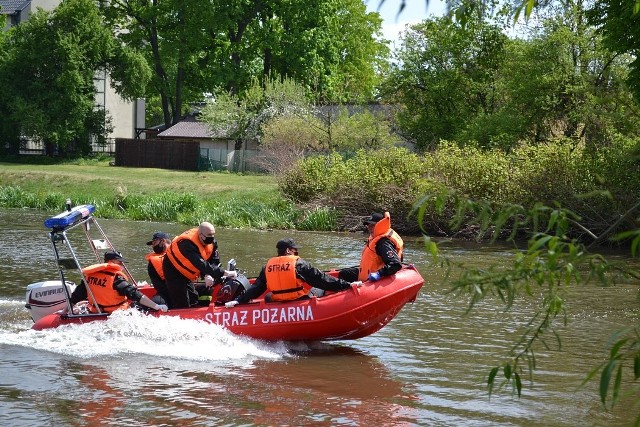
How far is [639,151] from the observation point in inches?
152

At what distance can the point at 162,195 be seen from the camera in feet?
109

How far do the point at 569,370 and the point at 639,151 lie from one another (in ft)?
24.8

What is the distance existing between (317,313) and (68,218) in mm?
3388

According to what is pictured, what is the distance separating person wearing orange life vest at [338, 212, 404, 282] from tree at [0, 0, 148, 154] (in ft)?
130

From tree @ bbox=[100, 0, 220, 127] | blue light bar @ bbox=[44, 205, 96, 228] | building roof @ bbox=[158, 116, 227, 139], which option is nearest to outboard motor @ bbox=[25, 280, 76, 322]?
blue light bar @ bbox=[44, 205, 96, 228]

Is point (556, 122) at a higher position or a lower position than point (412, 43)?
lower

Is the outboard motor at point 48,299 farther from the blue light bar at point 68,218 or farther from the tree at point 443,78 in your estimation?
the tree at point 443,78

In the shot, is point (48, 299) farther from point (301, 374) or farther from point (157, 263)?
point (301, 374)

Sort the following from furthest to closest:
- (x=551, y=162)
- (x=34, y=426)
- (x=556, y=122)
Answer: (x=556, y=122) < (x=551, y=162) < (x=34, y=426)

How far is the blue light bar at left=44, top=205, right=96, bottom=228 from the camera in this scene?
1177cm

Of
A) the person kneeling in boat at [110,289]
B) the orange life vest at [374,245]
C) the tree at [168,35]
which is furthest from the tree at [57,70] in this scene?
the orange life vest at [374,245]

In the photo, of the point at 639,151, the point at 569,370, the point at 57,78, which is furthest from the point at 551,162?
the point at 57,78

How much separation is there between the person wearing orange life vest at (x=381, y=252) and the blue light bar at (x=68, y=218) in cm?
374

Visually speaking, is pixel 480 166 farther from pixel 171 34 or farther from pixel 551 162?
pixel 171 34
